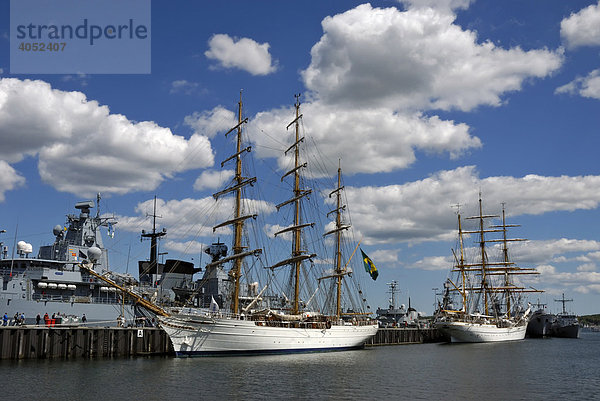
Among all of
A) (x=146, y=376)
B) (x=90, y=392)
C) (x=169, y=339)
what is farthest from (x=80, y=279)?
(x=90, y=392)

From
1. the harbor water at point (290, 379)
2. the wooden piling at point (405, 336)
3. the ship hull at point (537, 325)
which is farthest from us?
the ship hull at point (537, 325)

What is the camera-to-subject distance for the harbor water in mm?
30656

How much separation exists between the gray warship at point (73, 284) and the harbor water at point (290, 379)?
1107 centimetres

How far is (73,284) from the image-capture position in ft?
202

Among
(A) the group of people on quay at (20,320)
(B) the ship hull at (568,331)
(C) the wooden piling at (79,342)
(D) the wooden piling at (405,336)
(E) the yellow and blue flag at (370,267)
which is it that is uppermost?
(E) the yellow and blue flag at (370,267)

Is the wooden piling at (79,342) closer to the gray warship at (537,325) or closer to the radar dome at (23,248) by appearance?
the radar dome at (23,248)

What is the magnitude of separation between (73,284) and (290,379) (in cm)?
3524

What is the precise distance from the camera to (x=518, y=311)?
121 metres

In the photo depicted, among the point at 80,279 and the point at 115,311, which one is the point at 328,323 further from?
the point at 80,279

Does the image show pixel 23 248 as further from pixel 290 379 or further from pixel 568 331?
pixel 568 331

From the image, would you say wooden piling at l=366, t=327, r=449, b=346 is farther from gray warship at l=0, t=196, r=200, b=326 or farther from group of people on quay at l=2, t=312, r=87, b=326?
group of people on quay at l=2, t=312, r=87, b=326

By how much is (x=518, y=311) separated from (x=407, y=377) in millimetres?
91834

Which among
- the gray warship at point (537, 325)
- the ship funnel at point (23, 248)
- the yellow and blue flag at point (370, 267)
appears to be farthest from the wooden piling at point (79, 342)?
the gray warship at point (537, 325)

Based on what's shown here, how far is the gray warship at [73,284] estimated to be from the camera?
5494cm
